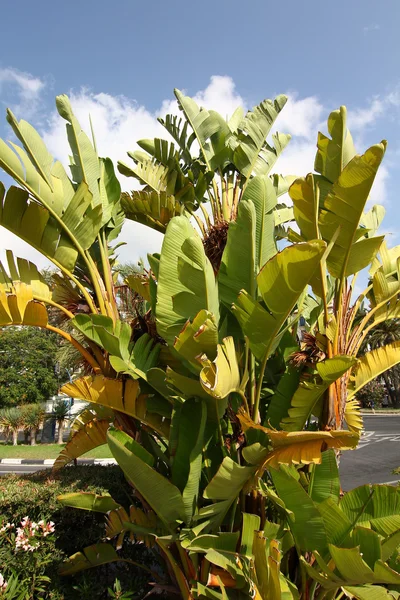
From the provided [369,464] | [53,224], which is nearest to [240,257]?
[53,224]

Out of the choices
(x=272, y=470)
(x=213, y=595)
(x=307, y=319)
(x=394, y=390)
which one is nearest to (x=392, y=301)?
(x=307, y=319)

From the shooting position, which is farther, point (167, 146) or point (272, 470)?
point (167, 146)

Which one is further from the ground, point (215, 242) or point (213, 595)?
point (215, 242)

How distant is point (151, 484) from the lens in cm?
300

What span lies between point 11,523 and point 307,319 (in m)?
3.99

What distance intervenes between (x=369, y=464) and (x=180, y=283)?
11220mm

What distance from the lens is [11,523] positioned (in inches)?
145

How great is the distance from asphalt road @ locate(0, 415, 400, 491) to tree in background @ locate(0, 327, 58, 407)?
5969mm

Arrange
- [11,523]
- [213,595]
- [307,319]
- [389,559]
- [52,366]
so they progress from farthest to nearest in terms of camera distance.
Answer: [52,366] < [307,319] < [11,523] < [389,559] < [213,595]

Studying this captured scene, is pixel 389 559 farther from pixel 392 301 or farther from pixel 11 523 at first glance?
pixel 11 523

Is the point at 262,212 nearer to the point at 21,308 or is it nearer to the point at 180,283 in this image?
the point at 180,283

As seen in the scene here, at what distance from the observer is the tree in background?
61.2 ft

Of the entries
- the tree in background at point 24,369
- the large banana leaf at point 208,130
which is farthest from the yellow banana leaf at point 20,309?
the tree in background at point 24,369

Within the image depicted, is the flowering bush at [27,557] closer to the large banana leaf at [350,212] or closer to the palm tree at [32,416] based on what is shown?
the large banana leaf at [350,212]
